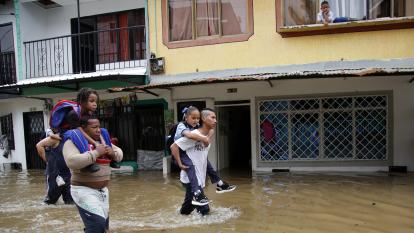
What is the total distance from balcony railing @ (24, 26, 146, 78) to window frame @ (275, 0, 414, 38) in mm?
4760

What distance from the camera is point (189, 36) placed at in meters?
10.8

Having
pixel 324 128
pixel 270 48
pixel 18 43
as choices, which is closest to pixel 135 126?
pixel 270 48

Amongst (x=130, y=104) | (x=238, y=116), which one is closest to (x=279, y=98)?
(x=238, y=116)

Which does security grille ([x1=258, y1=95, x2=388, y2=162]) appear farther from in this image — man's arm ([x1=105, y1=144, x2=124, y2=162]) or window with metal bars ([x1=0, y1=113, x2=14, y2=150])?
window with metal bars ([x1=0, y1=113, x2=14, y2=150])

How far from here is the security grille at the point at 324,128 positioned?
969cm

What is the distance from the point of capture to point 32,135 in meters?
14.2

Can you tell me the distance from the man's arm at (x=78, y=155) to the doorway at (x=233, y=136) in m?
7.70

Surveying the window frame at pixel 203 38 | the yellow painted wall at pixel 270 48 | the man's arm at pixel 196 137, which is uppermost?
the window frame at pixel 203 38

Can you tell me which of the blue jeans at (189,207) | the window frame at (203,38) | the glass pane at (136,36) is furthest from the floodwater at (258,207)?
the glass pane at (136,36)

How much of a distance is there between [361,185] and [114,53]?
8544 mm

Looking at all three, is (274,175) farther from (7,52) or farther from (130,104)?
(7,52)

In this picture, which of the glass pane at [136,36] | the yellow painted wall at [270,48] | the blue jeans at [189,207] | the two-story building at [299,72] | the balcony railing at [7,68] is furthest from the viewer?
the balcony railing at [7,68]

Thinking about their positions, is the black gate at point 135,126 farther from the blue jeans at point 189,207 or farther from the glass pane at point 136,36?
the blue jeans at point 189,207

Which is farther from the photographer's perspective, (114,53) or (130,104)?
(114,53)
